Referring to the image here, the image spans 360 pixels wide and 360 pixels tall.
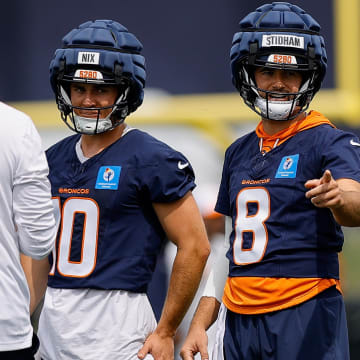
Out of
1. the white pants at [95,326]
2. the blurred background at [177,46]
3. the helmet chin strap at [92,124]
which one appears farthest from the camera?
the blurred background at [177,46]

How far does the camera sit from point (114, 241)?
325 cm

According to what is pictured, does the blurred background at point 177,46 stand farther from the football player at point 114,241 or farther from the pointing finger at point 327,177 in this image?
the pointing finger at point 327,177

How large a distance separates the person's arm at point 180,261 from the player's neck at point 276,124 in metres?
0.35

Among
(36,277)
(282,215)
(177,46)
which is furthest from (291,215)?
(177,46)

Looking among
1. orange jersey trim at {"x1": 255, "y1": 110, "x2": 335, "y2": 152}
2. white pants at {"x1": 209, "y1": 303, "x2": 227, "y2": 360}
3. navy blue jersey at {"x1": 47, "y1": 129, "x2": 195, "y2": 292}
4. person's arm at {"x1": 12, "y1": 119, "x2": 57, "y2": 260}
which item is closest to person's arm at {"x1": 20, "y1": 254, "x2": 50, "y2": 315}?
navy blue jersey at {"x1": 47, "y1": 129, "x2": 195, "y2": 292}

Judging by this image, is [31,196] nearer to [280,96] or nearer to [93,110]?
[93,110]

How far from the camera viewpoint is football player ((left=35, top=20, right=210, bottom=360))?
10.6ft

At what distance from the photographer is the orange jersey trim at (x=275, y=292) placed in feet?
9.66

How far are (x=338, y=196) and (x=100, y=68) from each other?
109 centimetres

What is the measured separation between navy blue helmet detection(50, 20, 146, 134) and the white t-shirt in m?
0.53

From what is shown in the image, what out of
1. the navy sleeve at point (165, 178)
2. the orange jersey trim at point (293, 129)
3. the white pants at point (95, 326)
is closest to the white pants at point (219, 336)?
the white pants at point (95, 326)

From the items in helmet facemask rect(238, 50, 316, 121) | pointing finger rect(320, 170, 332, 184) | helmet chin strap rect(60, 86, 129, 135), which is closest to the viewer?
pointing finger rect(320, 170, 332, 184)

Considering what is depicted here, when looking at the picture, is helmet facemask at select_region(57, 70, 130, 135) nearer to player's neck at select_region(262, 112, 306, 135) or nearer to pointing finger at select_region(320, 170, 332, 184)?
player's neck at select_region(262, 112, 306, 135)

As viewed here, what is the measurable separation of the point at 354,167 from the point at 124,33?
42.4 inches
